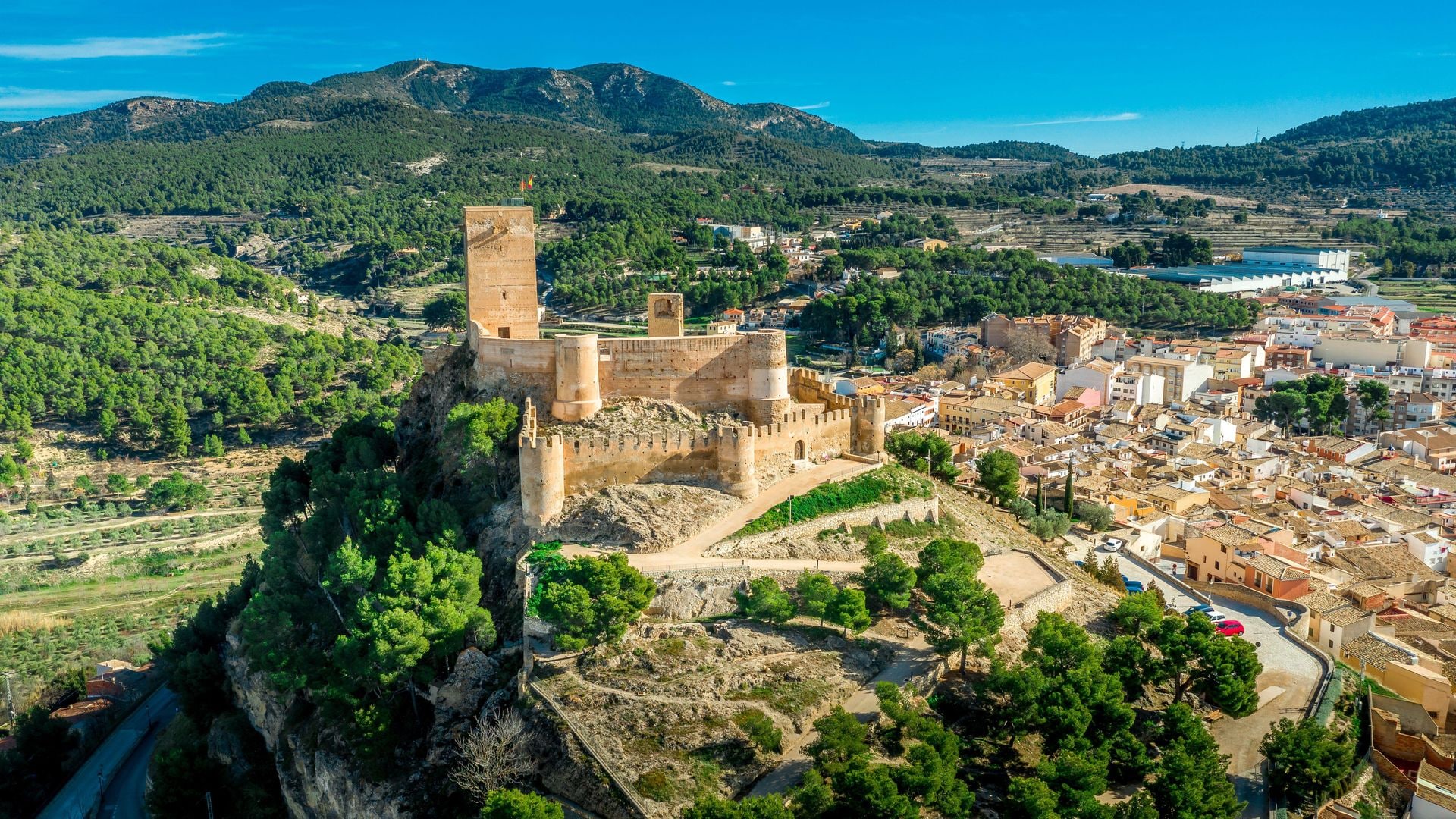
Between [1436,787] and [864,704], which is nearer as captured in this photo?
[1436,787]

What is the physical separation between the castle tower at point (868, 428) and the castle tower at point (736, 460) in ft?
14.3

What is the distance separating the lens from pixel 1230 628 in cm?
2606

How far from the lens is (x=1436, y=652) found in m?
26.5

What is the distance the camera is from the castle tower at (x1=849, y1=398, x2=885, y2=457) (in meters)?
28.7

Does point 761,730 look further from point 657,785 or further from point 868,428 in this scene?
point 868,428

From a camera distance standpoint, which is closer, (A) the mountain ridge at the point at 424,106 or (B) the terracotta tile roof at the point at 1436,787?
(B) the terracotta tile roof at the point at 1436,787

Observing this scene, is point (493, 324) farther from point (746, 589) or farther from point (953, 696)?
point (953, 696)

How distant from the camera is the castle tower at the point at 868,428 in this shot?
94.1 feet

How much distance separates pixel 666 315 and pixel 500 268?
4.49m

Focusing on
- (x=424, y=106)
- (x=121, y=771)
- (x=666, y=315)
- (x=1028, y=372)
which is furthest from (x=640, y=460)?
(x=424, y=106)

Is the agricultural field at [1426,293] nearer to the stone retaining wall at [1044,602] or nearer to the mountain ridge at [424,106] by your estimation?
the stone retaining wall at [1044,602]

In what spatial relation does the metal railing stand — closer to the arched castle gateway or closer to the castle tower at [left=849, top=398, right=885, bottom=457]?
the arched castle gateway

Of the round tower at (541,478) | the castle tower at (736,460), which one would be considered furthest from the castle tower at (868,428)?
the round tower at (541,478)

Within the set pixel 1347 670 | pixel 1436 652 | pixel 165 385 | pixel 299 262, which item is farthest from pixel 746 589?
pixel 299 262
